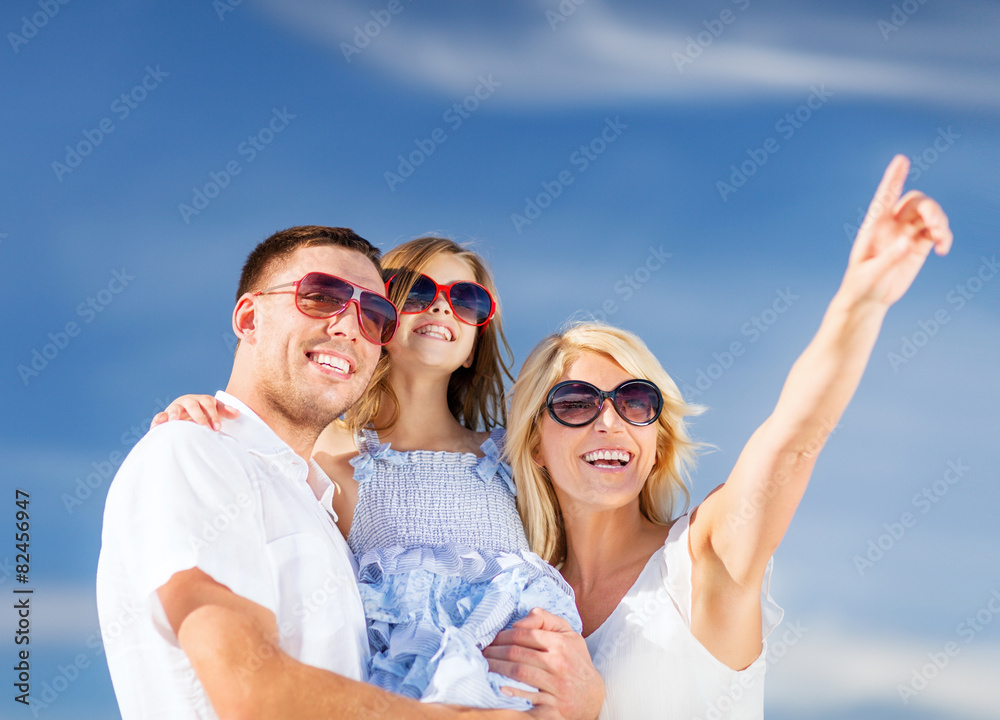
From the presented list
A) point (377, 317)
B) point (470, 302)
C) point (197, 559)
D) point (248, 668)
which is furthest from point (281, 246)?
point (248, 668)

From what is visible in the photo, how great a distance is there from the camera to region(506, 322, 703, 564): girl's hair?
5242 mm

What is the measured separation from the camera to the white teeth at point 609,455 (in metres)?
5.09

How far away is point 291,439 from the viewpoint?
4289 mm

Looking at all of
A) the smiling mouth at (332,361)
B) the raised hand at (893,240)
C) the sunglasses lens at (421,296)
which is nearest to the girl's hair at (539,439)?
the sunglasses lens at (421,296)

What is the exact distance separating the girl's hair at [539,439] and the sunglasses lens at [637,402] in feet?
0.35

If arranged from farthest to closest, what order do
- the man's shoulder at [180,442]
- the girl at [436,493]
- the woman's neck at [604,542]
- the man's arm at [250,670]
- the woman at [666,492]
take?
the woman's neck at [604,542] → the girl at [436,493] → the man's shoulder at [180,442] → the woman at [666,492] → the man's arm at [250,670]

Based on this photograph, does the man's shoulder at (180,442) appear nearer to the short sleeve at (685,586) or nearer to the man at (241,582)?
the man at (241,582)

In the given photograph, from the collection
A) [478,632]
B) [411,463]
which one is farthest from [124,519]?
[411,463]

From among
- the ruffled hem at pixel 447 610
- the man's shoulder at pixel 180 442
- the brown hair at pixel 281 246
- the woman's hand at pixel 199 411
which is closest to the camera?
the man's shoulder at pixel 180 442

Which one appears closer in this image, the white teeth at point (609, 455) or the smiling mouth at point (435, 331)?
the white teeth at point (609, 455)

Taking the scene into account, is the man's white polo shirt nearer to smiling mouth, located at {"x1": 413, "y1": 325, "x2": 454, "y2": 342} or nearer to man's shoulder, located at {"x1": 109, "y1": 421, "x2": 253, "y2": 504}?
man's shoulder, located at {"x1": 109, "y1": 421, "x2": 253, "y2": 504}

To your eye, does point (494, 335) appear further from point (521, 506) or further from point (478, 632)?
point (478, 632)

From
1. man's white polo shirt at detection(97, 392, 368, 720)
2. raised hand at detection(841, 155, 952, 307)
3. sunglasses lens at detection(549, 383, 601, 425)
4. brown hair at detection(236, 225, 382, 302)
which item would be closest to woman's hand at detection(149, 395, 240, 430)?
man's white polo shirt at detection(97, 392, 368, 720)

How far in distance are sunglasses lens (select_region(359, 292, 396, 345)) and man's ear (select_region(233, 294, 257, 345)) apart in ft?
1.88
